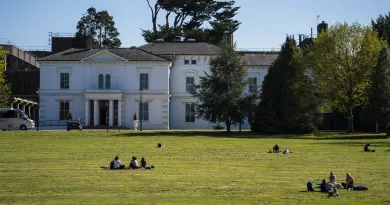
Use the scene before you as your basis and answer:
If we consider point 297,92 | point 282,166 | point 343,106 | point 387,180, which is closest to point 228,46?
point 297,92

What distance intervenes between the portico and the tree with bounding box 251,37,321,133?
1797 cm

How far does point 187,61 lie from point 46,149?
4222cm

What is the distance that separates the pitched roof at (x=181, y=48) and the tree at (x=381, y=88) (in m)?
25.5

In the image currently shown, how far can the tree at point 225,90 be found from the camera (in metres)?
64.4

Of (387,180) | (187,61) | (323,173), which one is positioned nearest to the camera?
(387,180)

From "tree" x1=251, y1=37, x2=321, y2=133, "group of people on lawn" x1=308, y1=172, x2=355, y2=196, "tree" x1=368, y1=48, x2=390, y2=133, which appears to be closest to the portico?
"tree" x1=251, y1=37, x2=321, y2=133

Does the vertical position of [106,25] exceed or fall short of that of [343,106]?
it exceeds it

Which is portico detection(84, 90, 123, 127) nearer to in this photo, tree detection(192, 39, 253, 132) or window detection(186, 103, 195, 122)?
window detection(186, 103, 195, 122)

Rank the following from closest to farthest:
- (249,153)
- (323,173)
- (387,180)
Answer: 1. (387,180)
2. (323,173)
3. (249,153)

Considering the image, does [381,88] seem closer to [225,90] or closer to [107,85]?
[225,90]

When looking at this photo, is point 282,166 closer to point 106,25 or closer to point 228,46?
point 228,46

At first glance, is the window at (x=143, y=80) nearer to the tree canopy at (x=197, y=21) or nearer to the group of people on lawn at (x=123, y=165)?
the tree canopy at (x=197, y=21)

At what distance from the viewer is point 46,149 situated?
3922 centimetres

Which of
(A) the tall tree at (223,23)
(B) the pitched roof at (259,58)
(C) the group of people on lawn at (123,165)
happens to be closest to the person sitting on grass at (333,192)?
(C) the group of people on lawn at (123,165)
